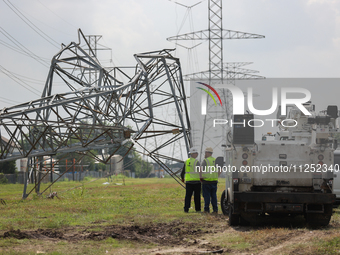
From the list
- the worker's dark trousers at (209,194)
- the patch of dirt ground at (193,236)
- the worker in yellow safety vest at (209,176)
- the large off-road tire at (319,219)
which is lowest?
the patch of dirt ground at (193,236)

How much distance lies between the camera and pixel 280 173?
12.3 metres

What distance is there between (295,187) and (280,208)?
2.37 feet

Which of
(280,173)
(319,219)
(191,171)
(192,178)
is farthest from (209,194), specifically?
(319,219)

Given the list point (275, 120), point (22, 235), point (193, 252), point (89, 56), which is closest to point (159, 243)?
point (193, 252)

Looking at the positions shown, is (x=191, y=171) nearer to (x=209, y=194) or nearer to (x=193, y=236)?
(x=209, y=194)

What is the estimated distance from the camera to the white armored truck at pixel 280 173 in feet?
39.5

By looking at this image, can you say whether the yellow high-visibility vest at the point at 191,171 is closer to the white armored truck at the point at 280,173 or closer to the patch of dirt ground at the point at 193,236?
the patch of dirt ground at the point at 193,236

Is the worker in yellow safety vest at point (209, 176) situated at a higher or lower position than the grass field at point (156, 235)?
higher

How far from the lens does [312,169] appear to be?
1216 cm

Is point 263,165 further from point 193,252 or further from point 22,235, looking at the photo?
point 22,235

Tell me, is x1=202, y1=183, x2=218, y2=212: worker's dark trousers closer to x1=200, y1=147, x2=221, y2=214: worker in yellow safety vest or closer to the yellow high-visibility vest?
x1=200, y1=147, x2=221, y2=214: worker in yellow safety vest

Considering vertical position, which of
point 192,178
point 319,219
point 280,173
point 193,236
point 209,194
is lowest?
point 193,236

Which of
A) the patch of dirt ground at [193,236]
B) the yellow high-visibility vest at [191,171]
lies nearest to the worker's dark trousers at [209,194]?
the yellow high-visibility vest at [191,171]

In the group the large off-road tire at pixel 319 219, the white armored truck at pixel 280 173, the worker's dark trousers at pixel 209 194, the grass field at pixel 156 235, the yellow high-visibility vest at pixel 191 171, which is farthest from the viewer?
the yellow high-visibility vest at pixel 191 171
